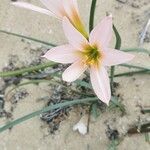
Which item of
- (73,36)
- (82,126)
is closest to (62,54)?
(73,36)

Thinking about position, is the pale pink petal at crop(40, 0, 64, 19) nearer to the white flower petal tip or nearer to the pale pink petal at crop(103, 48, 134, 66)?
the pale pink petal at crop(103, 48, 134, 66)

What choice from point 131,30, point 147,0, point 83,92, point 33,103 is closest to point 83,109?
point 83,92

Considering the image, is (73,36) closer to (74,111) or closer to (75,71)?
(75,71)

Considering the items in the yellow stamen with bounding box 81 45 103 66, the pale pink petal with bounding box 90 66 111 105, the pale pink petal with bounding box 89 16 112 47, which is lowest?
the pale pink petal with bounding box 90 66 111 105

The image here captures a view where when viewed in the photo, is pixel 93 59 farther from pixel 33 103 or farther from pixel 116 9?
pixel 116 9

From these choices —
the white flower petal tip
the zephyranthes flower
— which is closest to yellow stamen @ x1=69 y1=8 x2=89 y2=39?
the zephyranthes flower
